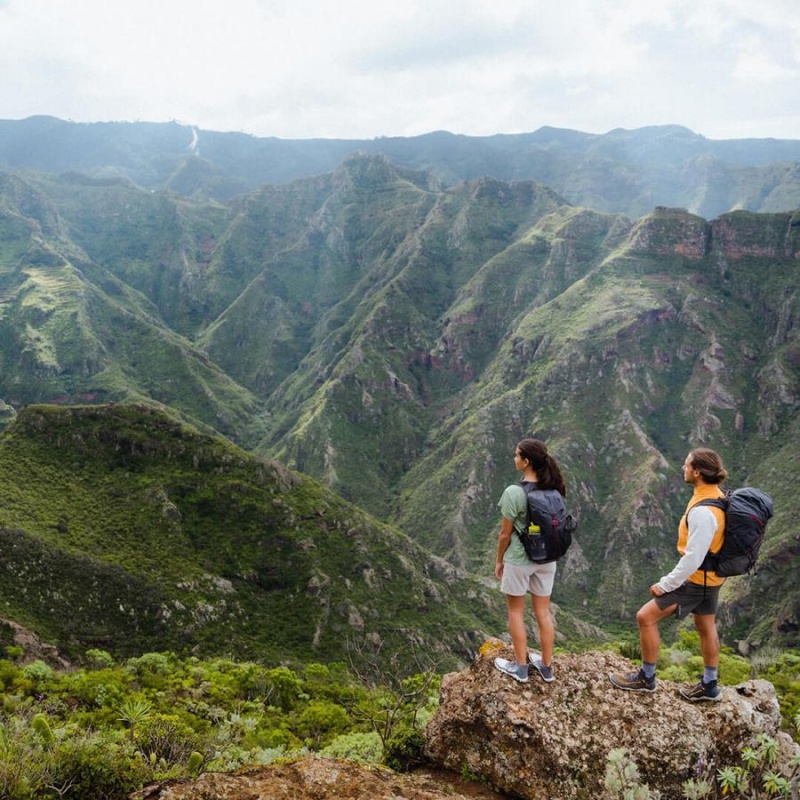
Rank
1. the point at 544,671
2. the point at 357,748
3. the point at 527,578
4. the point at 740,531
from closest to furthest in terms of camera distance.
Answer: the point at 740,531 < the point at 544,671 < the point at 527,578 < the point at 357,748

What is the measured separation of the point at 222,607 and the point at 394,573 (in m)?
34.7

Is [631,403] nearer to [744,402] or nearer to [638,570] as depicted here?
[744,402]

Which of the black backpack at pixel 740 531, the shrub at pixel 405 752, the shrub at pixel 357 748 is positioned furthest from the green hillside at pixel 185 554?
the black backpack at pixel 740 531

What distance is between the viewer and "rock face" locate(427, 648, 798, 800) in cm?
1021

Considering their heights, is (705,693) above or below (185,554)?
above

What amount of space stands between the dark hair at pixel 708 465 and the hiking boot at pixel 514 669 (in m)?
5.21

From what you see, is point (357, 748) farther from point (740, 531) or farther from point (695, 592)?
point (740, 531)

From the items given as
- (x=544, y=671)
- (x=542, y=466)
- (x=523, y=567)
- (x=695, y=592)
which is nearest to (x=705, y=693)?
(x=695, y=592)

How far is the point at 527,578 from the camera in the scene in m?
11.9

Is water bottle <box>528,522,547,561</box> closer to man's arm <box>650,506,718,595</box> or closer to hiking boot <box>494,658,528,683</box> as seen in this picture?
man's arm <box>650,506,718,595</box>

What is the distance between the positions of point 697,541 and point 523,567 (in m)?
3.29

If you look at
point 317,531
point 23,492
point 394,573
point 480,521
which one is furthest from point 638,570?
point 23,492

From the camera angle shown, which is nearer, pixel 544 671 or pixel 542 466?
pixel 544 671

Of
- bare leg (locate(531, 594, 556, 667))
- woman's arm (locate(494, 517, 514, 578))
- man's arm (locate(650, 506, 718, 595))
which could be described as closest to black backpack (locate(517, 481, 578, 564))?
woman's arm (locate(494, 517, 514, 578))
